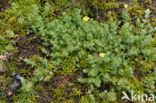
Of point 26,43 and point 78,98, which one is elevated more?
point 26,43

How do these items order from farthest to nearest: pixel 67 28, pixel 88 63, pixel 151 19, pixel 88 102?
1. pixel 151 19
2. pixel 67 28
3. pixel 88 63
4. pixel 88 102

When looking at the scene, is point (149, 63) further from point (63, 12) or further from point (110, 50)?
point (63, 12)

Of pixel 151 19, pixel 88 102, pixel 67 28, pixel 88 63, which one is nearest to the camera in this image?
pixel 88 102

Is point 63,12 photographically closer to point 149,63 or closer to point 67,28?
point 67,28

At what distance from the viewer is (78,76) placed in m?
3.46

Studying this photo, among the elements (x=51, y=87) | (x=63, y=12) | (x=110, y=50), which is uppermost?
(x=63, y=12)

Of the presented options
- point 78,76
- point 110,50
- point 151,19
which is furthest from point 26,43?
point 151,19

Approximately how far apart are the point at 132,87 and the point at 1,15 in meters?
2.26

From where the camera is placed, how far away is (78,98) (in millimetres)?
3346

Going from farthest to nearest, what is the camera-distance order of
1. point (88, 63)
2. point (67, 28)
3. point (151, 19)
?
point (151, 19), point (67, 28), point (88, 63)

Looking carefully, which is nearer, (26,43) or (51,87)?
(51,87)

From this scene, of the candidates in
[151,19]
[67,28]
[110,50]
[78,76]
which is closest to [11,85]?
[78,76]

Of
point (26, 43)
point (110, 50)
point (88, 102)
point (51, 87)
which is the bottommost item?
point (88, 102)

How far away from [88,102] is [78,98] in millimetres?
151
